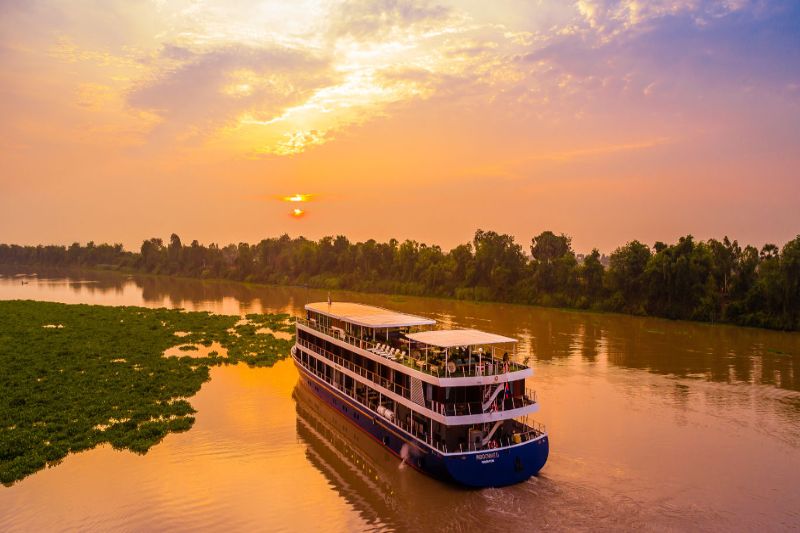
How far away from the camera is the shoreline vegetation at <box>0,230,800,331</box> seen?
77375 mm

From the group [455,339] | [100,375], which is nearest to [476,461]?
[455,339]

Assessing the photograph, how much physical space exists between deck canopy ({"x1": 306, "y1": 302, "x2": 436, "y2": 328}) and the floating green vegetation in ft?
35.7

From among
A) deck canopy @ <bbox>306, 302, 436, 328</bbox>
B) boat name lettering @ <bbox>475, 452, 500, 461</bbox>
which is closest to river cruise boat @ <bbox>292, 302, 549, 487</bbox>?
boat name lettering @ <bbox>475, 452, 500, 461</bbox>

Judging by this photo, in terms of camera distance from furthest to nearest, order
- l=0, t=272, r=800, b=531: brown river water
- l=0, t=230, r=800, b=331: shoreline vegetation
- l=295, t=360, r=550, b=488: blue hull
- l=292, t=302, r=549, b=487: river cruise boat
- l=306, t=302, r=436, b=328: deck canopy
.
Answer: l=0, t=230, r=800, b=331: shoreline vegetation
l=306, t=302, r=436, b=328: deck canopy
l=292, t=302, r=549, b=487: river cruise boat
l=295, t=360, r=550, b=488: blue hull
l=0, t=272, r=800, b=531: brown river water

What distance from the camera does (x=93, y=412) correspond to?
32250 millimetres

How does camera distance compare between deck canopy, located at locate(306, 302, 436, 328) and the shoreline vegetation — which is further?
the shoreline vegetation

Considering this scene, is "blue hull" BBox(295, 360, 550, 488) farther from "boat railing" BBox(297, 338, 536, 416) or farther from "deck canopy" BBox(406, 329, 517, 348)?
"deck canopy" BBox(406, 329, 517, 348)

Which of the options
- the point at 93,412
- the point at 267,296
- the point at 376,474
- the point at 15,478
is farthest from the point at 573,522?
the point at 267,296

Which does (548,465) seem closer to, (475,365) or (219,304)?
(475,365)

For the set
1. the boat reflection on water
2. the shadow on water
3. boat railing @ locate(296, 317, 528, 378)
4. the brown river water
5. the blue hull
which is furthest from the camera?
boat railing @ locate(296, 317, 528, 378)

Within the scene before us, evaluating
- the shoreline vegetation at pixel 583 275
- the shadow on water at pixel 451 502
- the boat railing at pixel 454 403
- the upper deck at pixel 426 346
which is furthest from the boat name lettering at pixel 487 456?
the shoreline vegetation at pixel 583 275

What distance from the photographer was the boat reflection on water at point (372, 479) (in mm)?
21620

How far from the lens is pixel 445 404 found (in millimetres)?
23703

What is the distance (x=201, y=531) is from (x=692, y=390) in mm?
37217
